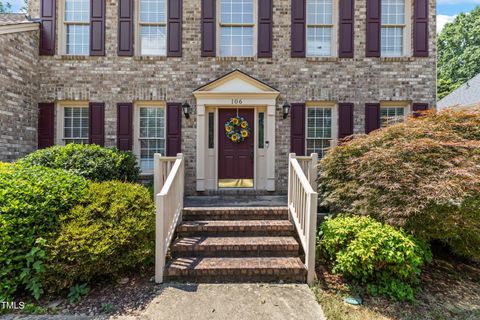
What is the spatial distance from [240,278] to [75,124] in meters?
5.62

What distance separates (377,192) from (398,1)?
5582 mm

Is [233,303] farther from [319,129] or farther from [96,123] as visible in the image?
[96,123]

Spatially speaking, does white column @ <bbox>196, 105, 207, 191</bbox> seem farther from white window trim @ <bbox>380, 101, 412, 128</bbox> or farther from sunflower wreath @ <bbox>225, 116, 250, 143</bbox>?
white window trim @ <bbox>380, 101, 412, 128</bbox>

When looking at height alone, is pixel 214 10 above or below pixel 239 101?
above

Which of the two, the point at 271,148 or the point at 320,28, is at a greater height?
the point at 320,28

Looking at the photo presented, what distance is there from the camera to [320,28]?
6.39 meters

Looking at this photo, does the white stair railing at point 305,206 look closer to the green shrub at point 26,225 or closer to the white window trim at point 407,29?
the green shrub at point 26,225

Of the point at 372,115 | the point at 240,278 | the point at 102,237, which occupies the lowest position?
the point at 240,278

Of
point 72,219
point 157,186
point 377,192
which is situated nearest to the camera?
point 72,219

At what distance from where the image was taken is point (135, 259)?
10.6 feet

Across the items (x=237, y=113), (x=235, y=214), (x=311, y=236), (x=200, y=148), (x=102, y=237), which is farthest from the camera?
(x=237, y=113)

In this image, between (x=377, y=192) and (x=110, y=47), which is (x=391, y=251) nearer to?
(x=377, y=192)

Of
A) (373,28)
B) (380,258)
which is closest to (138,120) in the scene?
(380,258)

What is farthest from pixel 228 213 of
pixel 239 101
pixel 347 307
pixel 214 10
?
pixel 214 10
